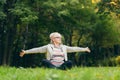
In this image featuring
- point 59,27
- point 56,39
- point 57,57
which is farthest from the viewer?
point 59,27

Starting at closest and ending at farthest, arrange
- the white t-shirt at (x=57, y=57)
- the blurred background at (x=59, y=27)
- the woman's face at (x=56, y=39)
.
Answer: the white t-shirt at (x=57, y=57) → the woman's face at (x=56, y=39) → the blurred background at (x=59, y=27)

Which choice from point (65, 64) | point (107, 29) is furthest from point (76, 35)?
point (65, 64)

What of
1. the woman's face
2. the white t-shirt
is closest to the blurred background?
the woman's face

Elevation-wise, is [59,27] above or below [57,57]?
below

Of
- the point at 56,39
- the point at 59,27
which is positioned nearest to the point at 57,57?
the point at 56,39

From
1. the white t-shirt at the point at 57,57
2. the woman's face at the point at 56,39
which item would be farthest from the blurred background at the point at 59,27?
the white t-shirt at the point at 57,57

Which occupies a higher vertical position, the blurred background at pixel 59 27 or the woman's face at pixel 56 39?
the woman's face at pixel 56 39

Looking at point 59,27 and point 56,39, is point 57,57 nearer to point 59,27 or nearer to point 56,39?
point 56,39

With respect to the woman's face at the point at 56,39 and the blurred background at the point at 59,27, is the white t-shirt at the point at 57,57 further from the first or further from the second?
the blurred background at the point at 59,27

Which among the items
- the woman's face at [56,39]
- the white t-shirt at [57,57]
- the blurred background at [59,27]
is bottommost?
the blurred background at [59,27]

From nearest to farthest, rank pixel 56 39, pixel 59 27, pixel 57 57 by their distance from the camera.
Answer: pixel 57 57
pixel 56 39
pixel 59 27

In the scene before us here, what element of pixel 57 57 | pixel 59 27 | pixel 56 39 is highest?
pixel 56 39

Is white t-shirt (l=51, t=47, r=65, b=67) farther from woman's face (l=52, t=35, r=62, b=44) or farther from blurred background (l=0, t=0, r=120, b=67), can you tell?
blurred background (l=0, t=0, r=120, b=67)

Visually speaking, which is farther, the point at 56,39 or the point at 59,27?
the point at 59,27
